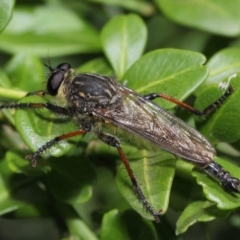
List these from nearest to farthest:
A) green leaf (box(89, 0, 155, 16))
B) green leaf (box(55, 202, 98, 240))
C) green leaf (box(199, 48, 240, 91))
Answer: green leaf (box(55, 202, 98, 240)) < green leaf (box(199, 48, 240, 91)) < green leaf (box(89, 0, 155, 16))

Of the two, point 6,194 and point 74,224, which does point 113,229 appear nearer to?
point 74,224

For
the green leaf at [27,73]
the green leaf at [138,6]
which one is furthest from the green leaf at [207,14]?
the green leaf at [27,73]

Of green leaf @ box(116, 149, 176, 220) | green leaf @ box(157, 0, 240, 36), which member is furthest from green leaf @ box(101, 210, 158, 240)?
green leaf @ box(157, 0, 240, 36)

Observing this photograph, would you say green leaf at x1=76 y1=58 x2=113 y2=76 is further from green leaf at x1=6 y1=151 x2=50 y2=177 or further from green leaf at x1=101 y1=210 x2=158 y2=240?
green leaf at x1=101 y1=210 x2=158 y2=240

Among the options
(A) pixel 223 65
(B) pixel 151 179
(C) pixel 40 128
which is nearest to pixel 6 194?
(C) pixel 40 128

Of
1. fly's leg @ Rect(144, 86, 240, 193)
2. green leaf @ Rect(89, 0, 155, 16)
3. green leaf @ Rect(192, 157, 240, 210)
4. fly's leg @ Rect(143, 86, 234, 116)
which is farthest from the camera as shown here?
green leaf @ Rect(89, 0, 155, 16)

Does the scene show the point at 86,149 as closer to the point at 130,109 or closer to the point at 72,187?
the point at 72,187

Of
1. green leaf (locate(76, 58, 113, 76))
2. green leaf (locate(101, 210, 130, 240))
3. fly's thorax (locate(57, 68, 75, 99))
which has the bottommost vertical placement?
fly's thorax (locate(57, 68, 75, 99))

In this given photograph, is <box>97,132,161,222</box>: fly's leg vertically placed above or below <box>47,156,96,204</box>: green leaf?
above
